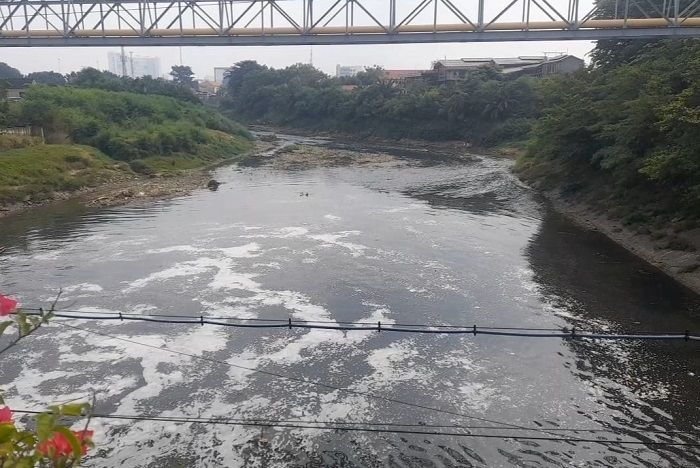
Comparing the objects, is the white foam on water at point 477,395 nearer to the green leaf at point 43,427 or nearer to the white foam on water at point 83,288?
the green leaf at point 43,427

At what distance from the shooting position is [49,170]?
30781mm

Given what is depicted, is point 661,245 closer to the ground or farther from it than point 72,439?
closer to the ground

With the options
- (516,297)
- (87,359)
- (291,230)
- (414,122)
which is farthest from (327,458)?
(414,122)

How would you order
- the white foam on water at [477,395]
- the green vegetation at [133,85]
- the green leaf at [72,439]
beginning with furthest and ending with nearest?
1. the green vegetation at [133,85]
2. the white foam on water at [477,395]
3. the green leaf at [72,439]

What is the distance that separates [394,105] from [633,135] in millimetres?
47513

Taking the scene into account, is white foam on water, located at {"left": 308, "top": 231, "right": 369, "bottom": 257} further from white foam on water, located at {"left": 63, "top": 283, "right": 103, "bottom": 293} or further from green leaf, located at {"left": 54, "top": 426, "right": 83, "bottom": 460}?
green leaf, located at {"left": 54, "top": 426, "right": 83, "bottom": 460}

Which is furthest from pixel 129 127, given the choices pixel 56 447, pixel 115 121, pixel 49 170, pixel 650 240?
Result: pixel 56 447

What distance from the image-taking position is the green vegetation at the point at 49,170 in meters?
28.0

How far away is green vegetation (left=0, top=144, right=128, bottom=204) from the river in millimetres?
4583

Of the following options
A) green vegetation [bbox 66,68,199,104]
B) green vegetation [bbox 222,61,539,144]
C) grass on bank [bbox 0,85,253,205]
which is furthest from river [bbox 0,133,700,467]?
green vegetation [bbox 66,68,199,104]

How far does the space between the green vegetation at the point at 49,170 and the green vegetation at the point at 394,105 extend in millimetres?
36797

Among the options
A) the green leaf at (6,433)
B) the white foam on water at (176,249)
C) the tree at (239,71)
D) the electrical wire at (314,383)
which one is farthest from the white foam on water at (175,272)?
the tree at (239,71)

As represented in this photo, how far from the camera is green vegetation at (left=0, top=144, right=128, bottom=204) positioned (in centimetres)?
2796

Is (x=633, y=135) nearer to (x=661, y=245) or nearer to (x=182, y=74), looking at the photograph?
(x=661, y=245)
